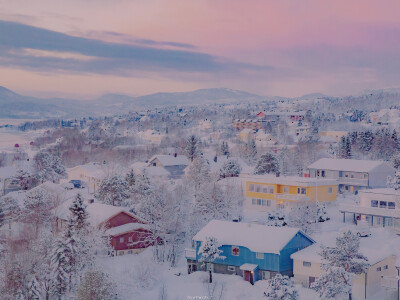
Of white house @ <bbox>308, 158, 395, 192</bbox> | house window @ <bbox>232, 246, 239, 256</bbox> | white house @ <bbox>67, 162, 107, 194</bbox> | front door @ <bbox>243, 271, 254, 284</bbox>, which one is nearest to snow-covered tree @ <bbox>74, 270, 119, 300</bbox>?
front door @ <bbox>243, 271, 254, 284</bbox>

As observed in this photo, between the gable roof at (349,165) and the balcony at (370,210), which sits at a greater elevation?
the gable roof at (349,165)

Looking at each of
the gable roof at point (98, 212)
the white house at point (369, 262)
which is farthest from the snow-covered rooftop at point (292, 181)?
the white house at point (369, 262)

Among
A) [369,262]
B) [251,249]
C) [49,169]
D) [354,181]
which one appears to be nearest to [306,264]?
[251,249]

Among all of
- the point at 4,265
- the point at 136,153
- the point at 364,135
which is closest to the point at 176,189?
the point at 4,265

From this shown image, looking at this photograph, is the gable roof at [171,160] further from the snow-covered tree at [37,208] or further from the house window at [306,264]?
the house window at [306,264]

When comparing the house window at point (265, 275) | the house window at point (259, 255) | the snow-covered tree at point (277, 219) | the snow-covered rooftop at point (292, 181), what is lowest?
the house window at point (265, 275)

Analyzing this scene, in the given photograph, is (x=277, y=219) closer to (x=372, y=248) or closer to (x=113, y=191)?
(x=372, y=248)
